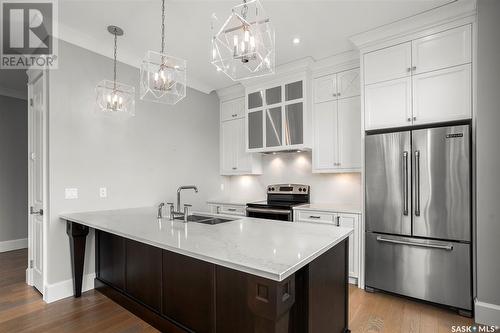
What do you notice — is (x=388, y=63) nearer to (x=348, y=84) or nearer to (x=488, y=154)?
(x=348, y=84)

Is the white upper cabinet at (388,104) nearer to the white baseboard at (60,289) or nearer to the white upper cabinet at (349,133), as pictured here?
the white upper cabinet at (349,133)

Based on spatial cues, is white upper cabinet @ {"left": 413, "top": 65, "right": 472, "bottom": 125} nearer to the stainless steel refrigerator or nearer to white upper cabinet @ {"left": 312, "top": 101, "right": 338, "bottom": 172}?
the stainless steel refrigerator

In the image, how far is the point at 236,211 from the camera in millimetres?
4164

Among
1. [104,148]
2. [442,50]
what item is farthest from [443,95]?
[104,148]

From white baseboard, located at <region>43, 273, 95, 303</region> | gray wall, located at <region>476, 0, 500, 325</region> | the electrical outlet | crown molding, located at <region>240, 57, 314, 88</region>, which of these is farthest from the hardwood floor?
crown molding, located at <region>240, 57, 314, 88</region>

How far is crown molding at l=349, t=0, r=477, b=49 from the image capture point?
96.0 inches

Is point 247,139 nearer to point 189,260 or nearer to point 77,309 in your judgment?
point 189,260

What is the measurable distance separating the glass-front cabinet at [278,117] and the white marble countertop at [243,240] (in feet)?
5.76

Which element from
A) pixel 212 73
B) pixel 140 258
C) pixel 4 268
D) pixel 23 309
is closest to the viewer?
pixel 140 258

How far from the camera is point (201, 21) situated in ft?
8.92

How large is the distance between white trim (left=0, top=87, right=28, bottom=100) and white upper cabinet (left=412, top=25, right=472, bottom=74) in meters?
6.11

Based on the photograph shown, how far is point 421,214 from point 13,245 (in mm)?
6234

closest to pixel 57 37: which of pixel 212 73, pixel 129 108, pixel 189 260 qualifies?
pixel 129 108

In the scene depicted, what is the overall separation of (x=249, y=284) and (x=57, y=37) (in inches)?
126
